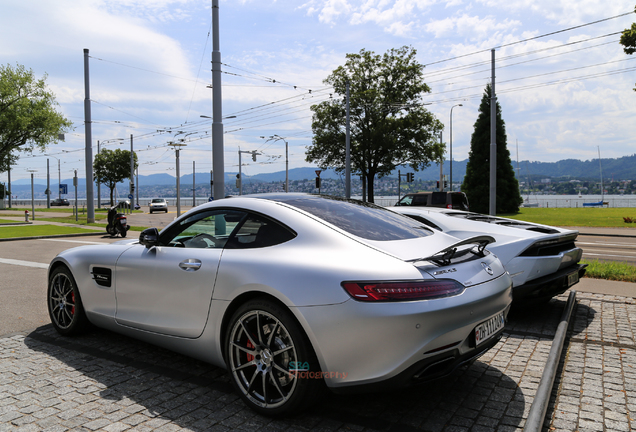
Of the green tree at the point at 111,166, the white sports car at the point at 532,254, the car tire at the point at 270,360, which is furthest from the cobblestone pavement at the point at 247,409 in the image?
the green tree at the point at 111,166

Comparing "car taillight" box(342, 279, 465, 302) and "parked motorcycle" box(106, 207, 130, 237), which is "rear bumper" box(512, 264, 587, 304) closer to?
"car taillight" box(342, 279, 465, 302)

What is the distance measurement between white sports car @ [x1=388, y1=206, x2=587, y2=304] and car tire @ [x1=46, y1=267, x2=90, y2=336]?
335 centimetres

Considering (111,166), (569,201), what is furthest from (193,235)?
(569,201)

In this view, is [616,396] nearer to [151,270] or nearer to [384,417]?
[384,417]

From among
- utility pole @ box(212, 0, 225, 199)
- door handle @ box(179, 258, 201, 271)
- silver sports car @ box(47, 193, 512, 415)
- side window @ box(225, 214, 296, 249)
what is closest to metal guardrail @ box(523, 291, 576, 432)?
silver sports car @ box(47, 193, 512, 415)

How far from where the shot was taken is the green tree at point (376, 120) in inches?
1447

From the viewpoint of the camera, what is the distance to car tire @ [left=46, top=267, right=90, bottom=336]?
14.4 ft

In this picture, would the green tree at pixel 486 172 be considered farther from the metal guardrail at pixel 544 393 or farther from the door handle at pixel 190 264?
the door handle at pixel 190 264

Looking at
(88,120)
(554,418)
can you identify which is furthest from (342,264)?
(88,120)

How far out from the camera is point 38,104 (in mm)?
34156

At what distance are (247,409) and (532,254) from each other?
3.47 meters

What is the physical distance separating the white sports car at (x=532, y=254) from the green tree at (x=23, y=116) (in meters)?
35.7

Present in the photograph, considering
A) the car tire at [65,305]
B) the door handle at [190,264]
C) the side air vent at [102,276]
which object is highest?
the door handle at [190,264]

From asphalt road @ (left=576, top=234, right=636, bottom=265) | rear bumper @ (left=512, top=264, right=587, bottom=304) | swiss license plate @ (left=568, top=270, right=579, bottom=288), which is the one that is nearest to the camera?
rear bumper @ (left=512, top=264, right=587, bottom=304)
